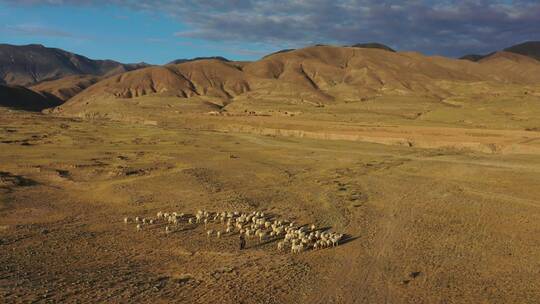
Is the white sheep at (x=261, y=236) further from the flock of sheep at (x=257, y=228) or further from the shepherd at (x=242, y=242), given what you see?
the shepherd at (x=242, y=242)

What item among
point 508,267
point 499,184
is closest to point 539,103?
point 499,184

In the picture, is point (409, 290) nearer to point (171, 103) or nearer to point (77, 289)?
point (77, 289)

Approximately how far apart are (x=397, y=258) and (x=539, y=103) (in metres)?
97.8

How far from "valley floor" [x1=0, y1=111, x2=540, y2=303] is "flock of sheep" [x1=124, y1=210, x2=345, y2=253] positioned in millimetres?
703

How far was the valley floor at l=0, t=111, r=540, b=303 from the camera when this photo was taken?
18.8m

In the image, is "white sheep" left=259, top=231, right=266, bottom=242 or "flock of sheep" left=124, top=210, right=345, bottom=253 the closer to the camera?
"flock of sheep" left=124, top=210, right=345, bottom=253

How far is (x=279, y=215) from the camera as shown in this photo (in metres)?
30.2

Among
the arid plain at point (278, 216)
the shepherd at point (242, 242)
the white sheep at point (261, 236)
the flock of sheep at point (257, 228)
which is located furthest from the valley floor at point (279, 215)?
the white sheep at point (261, 236)

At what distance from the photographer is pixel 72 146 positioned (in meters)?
61.5

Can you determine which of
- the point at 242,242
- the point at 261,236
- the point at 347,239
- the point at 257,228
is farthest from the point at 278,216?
the point at 242,242

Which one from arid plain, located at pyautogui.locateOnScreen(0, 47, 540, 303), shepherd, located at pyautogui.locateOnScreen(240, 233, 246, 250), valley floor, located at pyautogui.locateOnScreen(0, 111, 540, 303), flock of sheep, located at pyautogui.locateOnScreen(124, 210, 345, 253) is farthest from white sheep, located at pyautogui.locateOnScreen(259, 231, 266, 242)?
valley floor, located at pyautogui.locateOnScreen(0, 111, 540, 303)

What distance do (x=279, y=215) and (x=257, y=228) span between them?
11.7ft

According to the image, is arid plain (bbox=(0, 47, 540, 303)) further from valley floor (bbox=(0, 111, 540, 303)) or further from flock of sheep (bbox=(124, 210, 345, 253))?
flock of sheep (bbox=(124, 210, 345, 253))

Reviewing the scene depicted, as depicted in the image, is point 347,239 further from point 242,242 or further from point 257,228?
point 242,242
